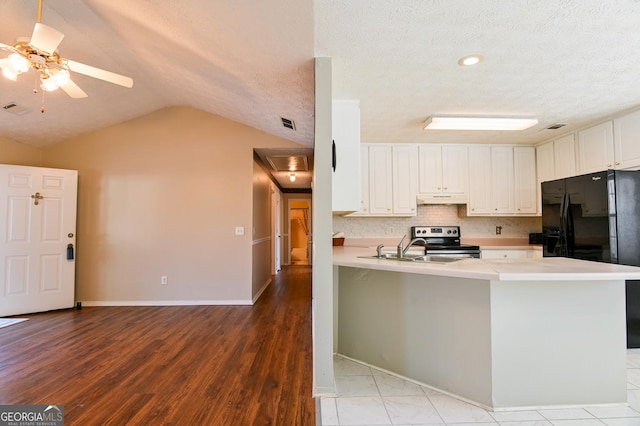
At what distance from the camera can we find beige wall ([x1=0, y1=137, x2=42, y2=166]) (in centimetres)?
382

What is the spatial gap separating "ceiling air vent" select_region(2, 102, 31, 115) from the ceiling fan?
161cm

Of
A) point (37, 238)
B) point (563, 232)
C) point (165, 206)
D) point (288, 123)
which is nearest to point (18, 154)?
point (37, 238)

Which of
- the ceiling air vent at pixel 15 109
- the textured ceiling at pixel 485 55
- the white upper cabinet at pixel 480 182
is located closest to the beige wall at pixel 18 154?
the ceiling air vent at pixel 15 109

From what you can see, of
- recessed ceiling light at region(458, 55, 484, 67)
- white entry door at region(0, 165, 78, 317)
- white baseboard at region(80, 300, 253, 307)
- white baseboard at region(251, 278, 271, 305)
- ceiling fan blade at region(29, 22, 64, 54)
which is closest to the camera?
ceiling fan blade at region(29, 22, 64, 54)

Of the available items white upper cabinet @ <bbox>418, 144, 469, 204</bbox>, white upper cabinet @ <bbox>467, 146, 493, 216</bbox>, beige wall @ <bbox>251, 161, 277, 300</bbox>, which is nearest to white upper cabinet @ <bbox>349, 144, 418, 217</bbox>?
white upper cabinet @ <bbox>418, 144, 469, 204</bbox>

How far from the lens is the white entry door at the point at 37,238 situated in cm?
370

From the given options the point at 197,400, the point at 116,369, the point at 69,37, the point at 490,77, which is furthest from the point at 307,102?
the point at 116,369

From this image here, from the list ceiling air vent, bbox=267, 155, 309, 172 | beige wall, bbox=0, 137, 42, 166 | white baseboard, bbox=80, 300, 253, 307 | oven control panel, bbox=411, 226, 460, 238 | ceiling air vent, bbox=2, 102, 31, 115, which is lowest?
white baseboard, bbox=80, 300, 253, 307

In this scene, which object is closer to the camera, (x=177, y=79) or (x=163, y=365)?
(x=163, y=365)

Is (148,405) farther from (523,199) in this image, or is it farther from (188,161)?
(523,199)

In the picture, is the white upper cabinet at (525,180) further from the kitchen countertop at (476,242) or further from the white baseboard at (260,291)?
the white baseboard at (260,291)

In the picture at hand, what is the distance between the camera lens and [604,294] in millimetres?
1770

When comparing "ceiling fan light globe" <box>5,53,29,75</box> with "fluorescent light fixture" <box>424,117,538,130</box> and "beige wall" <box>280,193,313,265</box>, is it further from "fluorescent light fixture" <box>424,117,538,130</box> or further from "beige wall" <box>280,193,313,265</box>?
"beige wall" <box>280,193,313,265</box>

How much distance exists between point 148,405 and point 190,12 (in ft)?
8.27
